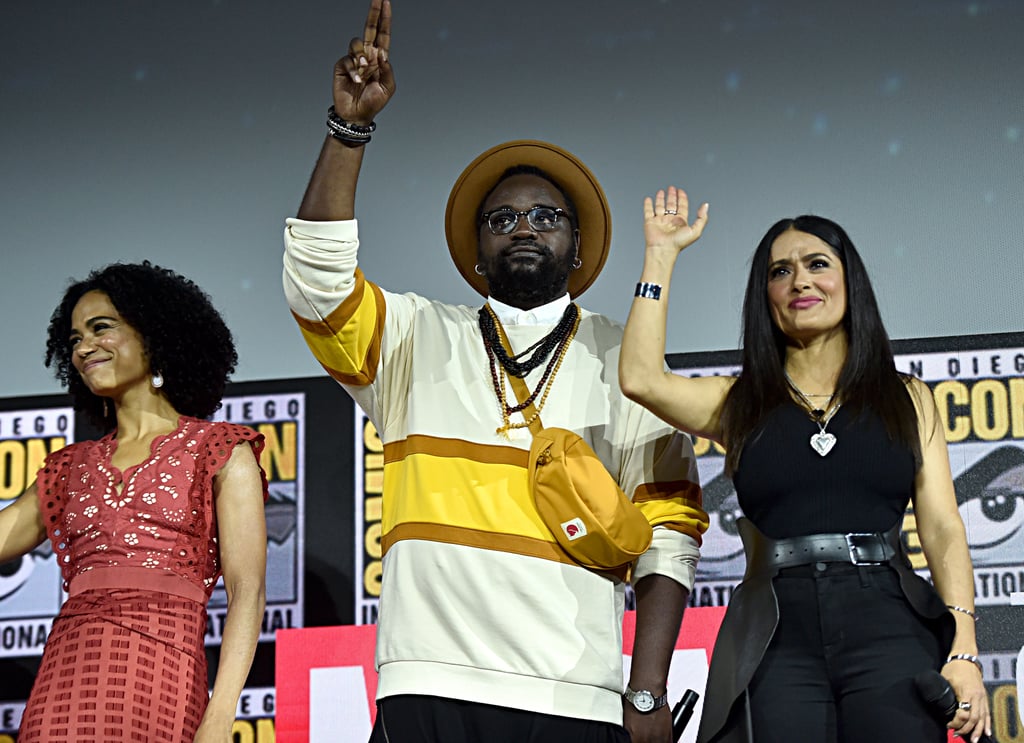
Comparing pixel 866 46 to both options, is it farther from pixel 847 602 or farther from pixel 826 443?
pixel 847 602

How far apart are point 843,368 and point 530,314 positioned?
69 centimetres

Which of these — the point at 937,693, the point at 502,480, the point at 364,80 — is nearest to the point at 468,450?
the point at 502,480

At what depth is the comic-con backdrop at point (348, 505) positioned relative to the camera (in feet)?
12.5

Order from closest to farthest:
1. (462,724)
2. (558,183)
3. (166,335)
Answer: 1. (462,724)
2. (558,183)
3. (166,335)

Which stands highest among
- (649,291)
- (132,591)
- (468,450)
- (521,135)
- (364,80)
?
(521,135)

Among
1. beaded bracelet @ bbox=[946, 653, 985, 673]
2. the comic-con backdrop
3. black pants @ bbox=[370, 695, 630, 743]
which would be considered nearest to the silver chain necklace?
beaded bracelet @ bbox=[946, 653, 985, 673]

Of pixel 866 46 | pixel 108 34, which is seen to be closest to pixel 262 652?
pixel 108 34

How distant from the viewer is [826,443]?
8.73ft

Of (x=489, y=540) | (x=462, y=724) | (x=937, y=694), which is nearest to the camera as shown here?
(x=937, y=694)

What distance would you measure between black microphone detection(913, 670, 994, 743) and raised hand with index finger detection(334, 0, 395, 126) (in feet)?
4.87

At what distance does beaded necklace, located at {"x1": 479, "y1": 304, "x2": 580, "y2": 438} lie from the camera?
9.31ft

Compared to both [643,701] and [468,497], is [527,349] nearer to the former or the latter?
[468,497]

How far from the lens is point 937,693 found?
2.39 meters

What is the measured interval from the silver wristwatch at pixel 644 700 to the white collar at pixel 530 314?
32.5 inches
